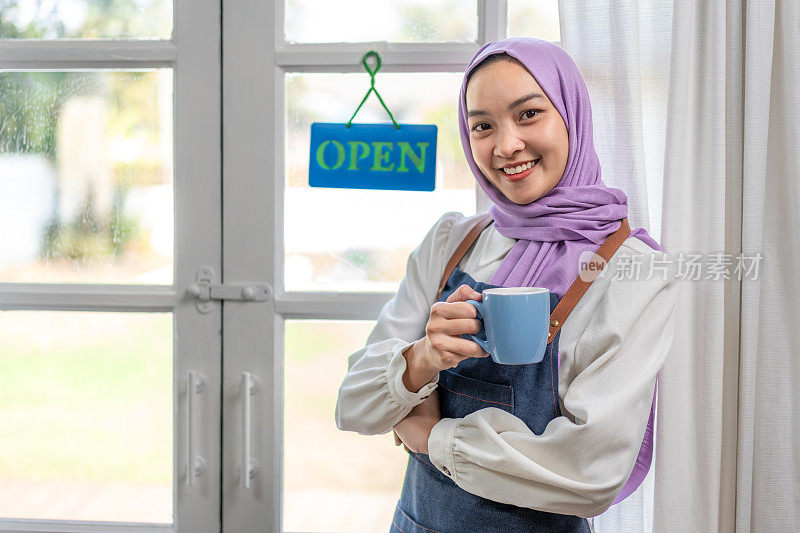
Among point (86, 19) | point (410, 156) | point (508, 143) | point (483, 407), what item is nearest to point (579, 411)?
point (483, 407)

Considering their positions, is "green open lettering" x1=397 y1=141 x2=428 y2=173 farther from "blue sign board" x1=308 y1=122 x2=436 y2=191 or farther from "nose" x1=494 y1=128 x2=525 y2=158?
"nose" x1=494 y1=128 x2=525 y2=158

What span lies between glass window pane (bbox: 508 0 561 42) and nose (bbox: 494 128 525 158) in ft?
1.53

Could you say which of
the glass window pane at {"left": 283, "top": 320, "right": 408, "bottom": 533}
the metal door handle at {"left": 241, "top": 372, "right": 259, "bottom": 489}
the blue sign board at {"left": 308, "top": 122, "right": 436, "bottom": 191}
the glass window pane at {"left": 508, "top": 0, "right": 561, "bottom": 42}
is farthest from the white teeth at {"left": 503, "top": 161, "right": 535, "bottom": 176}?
the metal door handle at {"left": 241, "top": 372, "right": 259, "bottom": 489}

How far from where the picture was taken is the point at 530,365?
38.1 inches

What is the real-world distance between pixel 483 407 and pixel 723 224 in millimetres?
583

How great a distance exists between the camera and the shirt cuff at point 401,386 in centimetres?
96

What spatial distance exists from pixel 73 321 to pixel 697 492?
137 centimetres

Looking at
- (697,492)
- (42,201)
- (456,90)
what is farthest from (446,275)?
(42,201)

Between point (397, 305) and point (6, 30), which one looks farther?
point (6, 30)

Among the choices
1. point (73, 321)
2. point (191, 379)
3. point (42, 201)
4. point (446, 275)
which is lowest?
point (191, 379)

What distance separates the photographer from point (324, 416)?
147 centimetres

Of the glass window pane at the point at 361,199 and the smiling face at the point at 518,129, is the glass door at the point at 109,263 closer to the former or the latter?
the glass window pane at the point at 361,199

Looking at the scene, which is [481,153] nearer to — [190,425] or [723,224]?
[723,224]

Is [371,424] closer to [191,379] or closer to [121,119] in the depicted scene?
[191,379]
